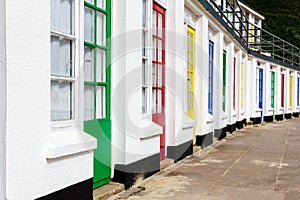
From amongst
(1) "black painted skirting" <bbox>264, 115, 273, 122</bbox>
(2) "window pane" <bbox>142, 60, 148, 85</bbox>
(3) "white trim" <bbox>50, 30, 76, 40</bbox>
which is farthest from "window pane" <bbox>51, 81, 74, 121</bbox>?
(1) "black painted skirting" <bbox>264, 115, 273, 122</bbox>

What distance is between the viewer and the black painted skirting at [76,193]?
14.9 feet

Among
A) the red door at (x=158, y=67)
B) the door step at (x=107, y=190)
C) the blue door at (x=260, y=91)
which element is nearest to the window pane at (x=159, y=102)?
the red door at (x=158, y=67)

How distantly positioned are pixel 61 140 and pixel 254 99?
58.2 ft

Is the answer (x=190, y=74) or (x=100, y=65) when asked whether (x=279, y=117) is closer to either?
(x=190, y=74)

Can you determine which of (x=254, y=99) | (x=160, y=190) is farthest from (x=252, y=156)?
(x=254, y=99)

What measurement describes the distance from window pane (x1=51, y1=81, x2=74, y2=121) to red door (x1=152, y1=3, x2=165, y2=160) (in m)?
3.20

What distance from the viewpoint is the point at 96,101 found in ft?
19.2

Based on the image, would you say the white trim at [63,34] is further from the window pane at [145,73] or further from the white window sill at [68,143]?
the window pane at [145,73]

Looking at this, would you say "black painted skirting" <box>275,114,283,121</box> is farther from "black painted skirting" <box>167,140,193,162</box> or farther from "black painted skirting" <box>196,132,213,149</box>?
"black painted skirting" <box>167,140,193,162</box>

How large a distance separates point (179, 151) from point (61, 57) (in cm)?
495

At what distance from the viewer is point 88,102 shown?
5.66 metres

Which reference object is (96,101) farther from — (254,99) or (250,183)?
(254,99)

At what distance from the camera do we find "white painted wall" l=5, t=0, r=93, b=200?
3.87 meters

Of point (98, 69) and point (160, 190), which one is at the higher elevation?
point (98, 69)
